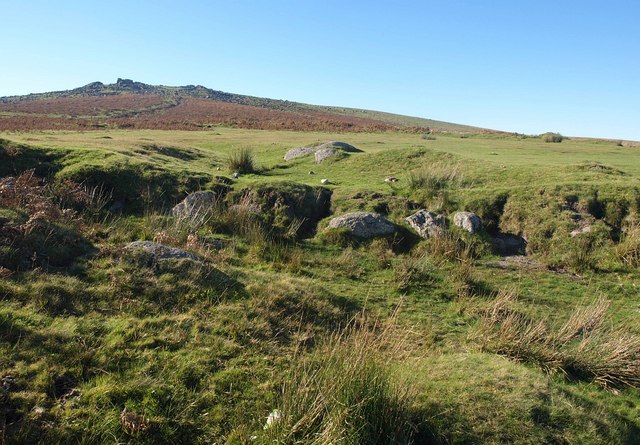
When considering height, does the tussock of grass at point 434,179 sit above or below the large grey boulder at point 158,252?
above

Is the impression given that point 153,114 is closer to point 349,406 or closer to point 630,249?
point 630,249

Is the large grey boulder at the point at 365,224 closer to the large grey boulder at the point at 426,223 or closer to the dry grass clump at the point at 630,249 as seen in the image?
the large grey boulder at the point at 426,223

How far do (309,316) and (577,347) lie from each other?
12.6ft

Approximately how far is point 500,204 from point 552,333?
6.61 m

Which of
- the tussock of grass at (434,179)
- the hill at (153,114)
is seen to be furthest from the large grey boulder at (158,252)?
the hill at (153,114)

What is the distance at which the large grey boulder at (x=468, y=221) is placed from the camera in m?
11.7

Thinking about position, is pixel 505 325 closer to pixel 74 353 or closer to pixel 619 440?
pixel 619 440

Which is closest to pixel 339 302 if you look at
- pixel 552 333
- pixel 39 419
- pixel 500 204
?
pixel 552 333

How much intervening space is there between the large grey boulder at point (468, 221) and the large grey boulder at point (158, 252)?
6939mm

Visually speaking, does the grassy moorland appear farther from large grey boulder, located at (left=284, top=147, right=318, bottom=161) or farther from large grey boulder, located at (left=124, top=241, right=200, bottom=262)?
large grey boulder, located at (left=284, top=147, right=318, bottom=161)

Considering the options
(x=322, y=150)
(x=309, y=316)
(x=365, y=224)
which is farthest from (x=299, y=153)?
(x=309, y=316)

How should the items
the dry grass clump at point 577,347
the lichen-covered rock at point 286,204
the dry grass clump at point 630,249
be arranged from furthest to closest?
the lichen-covered rock at point 286,204 → the dry grass clump at point 630,249 → the dry grass clump at point 577,347

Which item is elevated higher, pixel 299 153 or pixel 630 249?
pixel 299 153

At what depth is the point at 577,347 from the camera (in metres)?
6.55
